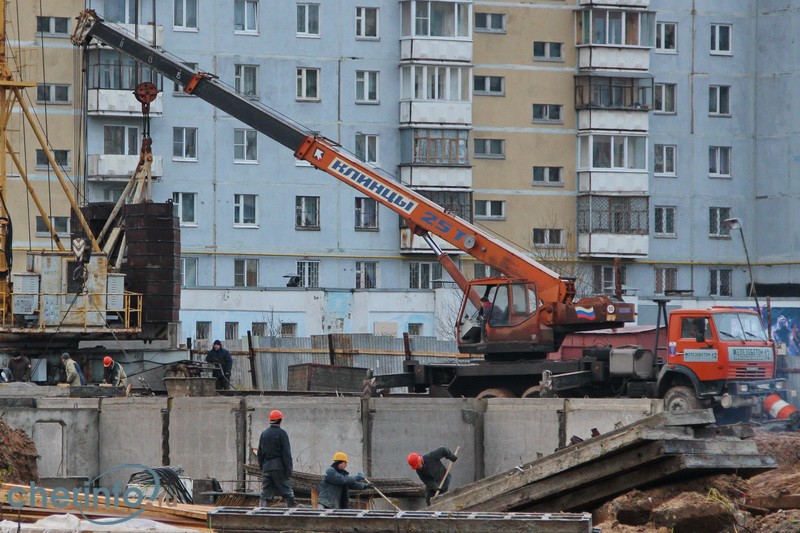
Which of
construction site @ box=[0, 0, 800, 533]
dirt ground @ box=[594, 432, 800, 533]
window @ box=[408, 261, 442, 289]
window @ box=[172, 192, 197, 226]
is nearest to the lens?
dirt ground @ box=[594, 432, 800, 533]

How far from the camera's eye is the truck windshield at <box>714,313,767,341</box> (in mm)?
26594

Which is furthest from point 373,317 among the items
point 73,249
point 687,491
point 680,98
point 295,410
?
point 687,491

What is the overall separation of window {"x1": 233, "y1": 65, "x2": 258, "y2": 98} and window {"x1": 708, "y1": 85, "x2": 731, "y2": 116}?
17.9 m

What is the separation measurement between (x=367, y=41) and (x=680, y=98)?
1273 centimetres

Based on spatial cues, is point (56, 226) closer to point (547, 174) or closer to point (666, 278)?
point (547, 174)

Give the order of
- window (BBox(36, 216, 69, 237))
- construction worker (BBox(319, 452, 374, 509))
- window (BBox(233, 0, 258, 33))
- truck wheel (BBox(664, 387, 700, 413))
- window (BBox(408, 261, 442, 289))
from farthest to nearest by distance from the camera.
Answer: window (BBox(408, 261, 442, 289)), window (BBox(233, 0, 258, 33)), window (BBox(36, 216, 69, 237)), truck wheel (BBox(664, 387, 700, 413)), construction worker (BBox(319, 452, 374, 509))

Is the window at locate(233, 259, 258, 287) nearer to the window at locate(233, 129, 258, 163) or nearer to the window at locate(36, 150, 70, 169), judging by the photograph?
the window at locate(233, 129, 258, 163)

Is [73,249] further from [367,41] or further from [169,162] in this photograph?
[367,41]

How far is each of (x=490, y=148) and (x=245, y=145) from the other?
9.40 m

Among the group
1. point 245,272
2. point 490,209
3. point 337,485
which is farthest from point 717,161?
point 337,485

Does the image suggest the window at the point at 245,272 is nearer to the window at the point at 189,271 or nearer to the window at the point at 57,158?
the window at the point at 189,271

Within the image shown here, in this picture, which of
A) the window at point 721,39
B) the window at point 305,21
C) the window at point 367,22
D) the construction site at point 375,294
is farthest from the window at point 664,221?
the window at point 305,21

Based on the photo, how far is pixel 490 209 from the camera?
5681cm

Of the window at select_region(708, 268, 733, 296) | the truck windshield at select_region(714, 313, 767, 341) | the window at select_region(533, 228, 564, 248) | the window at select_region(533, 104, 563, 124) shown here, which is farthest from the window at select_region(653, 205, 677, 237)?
the truck windshield at select_region(714, 313, 767, 341)
